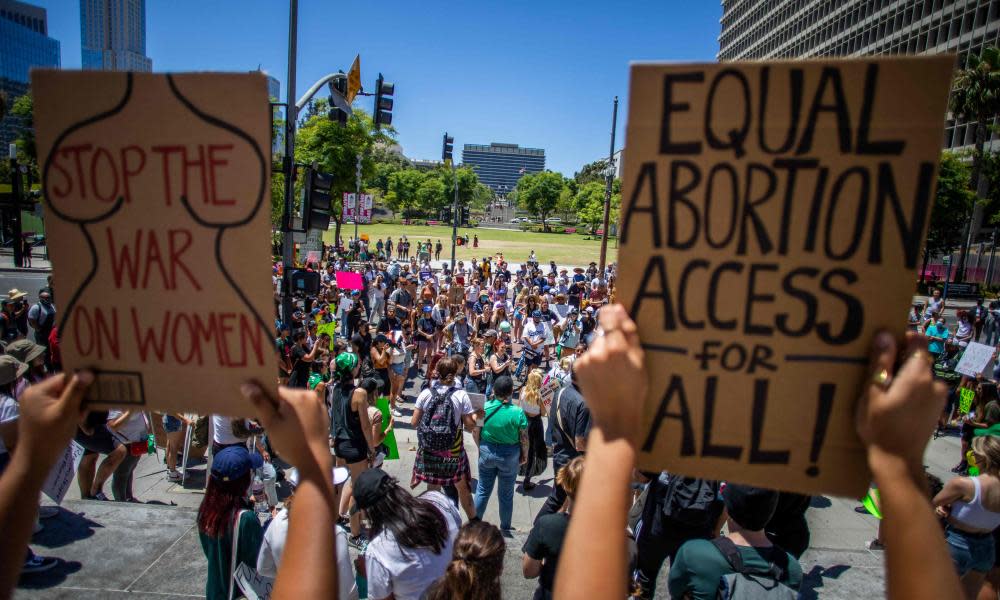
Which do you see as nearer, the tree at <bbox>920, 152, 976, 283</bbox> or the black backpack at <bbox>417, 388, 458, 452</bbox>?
the black backpack at <bbox>417, 388, 458, 452</bbox>

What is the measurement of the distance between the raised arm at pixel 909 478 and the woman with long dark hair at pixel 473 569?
195cm

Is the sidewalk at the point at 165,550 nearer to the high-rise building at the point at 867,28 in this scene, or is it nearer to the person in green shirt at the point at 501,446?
the person in green shirt at the point at 501,446

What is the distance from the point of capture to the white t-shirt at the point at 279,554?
3072mm

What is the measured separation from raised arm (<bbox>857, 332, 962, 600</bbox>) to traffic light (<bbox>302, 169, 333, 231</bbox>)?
8.91m

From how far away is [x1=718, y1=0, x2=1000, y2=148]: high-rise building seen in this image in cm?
4459

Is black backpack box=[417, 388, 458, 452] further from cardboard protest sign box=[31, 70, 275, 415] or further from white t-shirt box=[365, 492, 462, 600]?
cardboard protest sign box=[31, 70, 275, 415]

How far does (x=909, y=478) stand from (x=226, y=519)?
372cm

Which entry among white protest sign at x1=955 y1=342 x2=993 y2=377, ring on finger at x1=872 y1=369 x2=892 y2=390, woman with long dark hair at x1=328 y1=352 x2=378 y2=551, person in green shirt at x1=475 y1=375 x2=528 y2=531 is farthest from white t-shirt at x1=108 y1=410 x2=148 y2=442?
white protest sign at x1=955 y1=342 x2=993 y2=377

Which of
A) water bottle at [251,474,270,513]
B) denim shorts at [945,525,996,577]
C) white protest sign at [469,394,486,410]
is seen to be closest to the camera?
denim shorts at [945,525,996,577]

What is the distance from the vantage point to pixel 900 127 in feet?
4.38

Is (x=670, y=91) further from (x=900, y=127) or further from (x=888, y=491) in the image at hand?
(x=888, y=491)

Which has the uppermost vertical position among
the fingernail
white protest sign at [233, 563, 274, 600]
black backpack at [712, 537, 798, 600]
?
the fingernail

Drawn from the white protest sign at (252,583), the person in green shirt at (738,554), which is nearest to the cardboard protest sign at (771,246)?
the person in green shirt at (738,554)

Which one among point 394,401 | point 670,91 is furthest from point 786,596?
point 394,401
